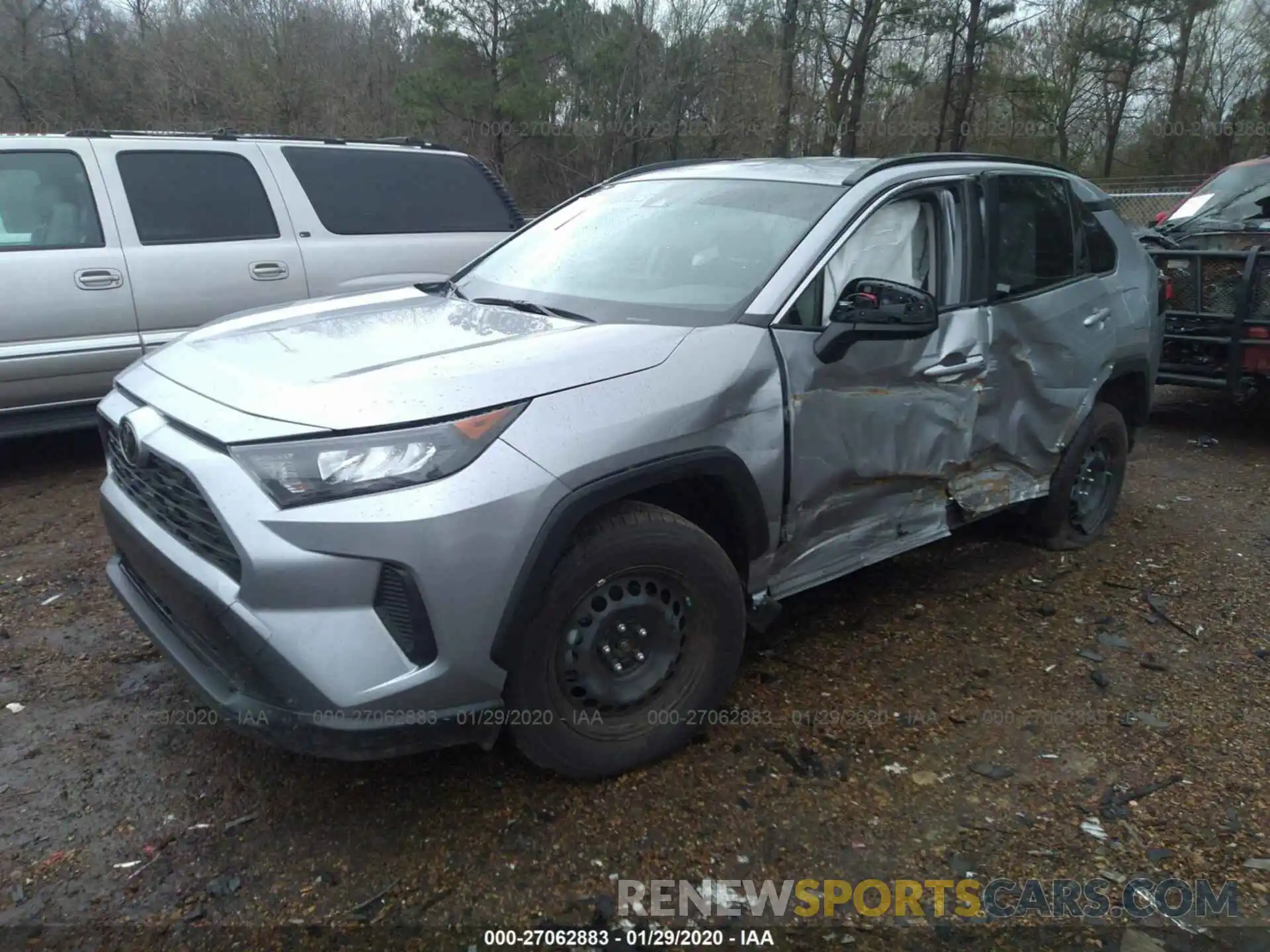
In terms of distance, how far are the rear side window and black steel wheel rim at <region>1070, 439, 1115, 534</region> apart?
424cm

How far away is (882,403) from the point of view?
329 cm

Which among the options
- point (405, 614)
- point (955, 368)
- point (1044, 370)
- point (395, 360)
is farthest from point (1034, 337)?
point (405, 614)

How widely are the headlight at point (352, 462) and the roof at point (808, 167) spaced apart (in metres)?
1.90

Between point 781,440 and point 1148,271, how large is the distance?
303cm

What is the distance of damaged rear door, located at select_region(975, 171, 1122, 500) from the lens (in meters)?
3.83

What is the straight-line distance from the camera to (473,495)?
225cm

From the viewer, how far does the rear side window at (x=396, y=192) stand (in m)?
6.14

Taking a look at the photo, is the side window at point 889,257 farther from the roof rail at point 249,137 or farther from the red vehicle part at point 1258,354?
the roof rail at point 249,137

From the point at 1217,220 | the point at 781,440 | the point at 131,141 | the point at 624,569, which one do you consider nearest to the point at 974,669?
the point at 781,440

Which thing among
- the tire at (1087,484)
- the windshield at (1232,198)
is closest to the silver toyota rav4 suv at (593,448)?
the tire at (1087,484)

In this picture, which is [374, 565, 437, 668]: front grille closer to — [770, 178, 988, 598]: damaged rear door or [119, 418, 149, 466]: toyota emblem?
[119, 418, 149, 466]: toyota emblem

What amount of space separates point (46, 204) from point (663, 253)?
12.7 ft

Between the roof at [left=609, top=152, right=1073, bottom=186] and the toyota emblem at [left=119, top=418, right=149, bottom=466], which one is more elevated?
the roof at [left=609, top=152, right=1073, bottom=186]

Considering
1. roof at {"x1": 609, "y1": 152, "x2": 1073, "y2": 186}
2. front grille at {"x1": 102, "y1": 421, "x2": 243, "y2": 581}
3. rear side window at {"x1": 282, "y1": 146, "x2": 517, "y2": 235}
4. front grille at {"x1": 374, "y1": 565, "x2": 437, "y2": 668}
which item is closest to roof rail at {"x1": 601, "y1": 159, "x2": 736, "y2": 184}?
roof at {"x1": 609, "y1": 152, "x2": 1073, "y2": 186}
